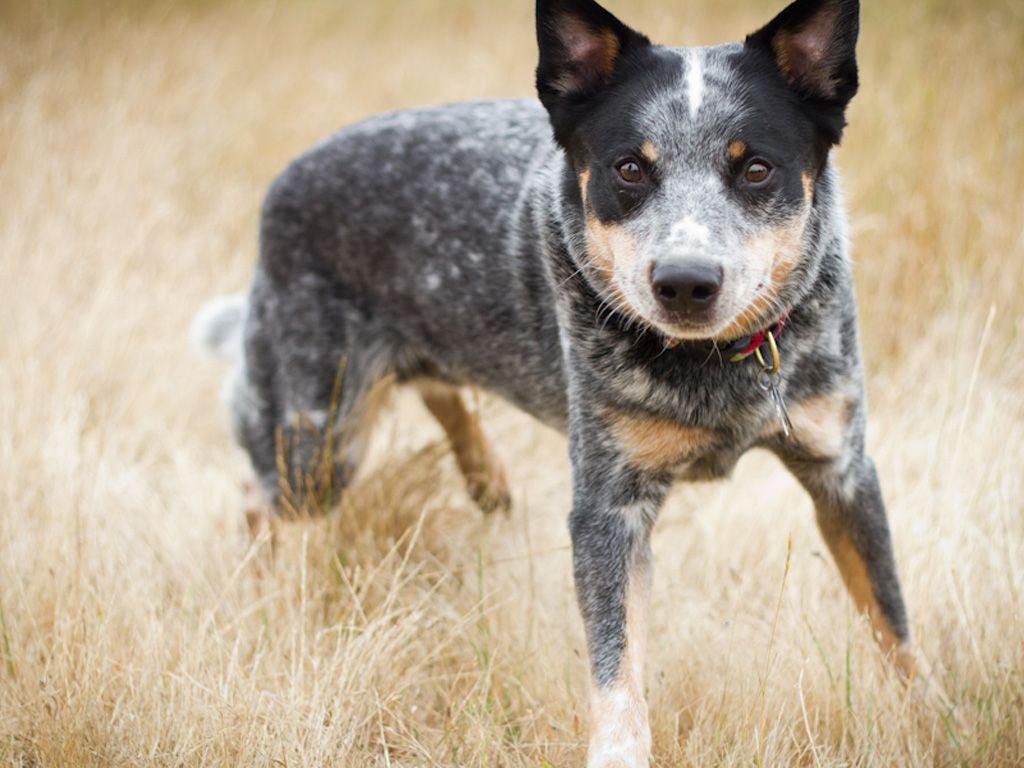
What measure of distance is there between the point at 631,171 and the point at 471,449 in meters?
1.77

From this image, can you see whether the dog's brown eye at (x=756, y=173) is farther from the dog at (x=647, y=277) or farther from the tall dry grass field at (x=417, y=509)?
the tall dry grass field at (x=417, y=509)

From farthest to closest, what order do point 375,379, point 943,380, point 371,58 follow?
point 371,58 < point 943,380 < point 375,379

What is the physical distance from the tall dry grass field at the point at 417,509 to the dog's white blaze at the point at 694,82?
1037mm

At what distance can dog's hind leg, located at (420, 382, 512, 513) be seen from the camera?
3730 mm

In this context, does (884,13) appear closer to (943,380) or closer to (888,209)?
Result: (888,209)

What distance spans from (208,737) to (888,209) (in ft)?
11.8

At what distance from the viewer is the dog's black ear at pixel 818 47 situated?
2307mm

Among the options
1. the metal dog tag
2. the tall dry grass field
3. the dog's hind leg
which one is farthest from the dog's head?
the dog's hind leg

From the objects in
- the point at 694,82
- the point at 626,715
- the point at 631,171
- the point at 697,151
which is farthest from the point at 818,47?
the point at 626,715

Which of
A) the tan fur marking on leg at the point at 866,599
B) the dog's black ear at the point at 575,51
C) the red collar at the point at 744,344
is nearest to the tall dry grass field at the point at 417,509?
the tan fur marking on leg at the point at 866,599

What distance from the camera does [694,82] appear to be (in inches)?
91.4

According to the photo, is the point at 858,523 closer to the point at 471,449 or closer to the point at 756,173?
the point at 756,173

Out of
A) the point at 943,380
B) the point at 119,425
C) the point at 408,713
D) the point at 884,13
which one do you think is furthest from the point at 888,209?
the point at 119,425

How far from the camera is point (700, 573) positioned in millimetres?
3301
